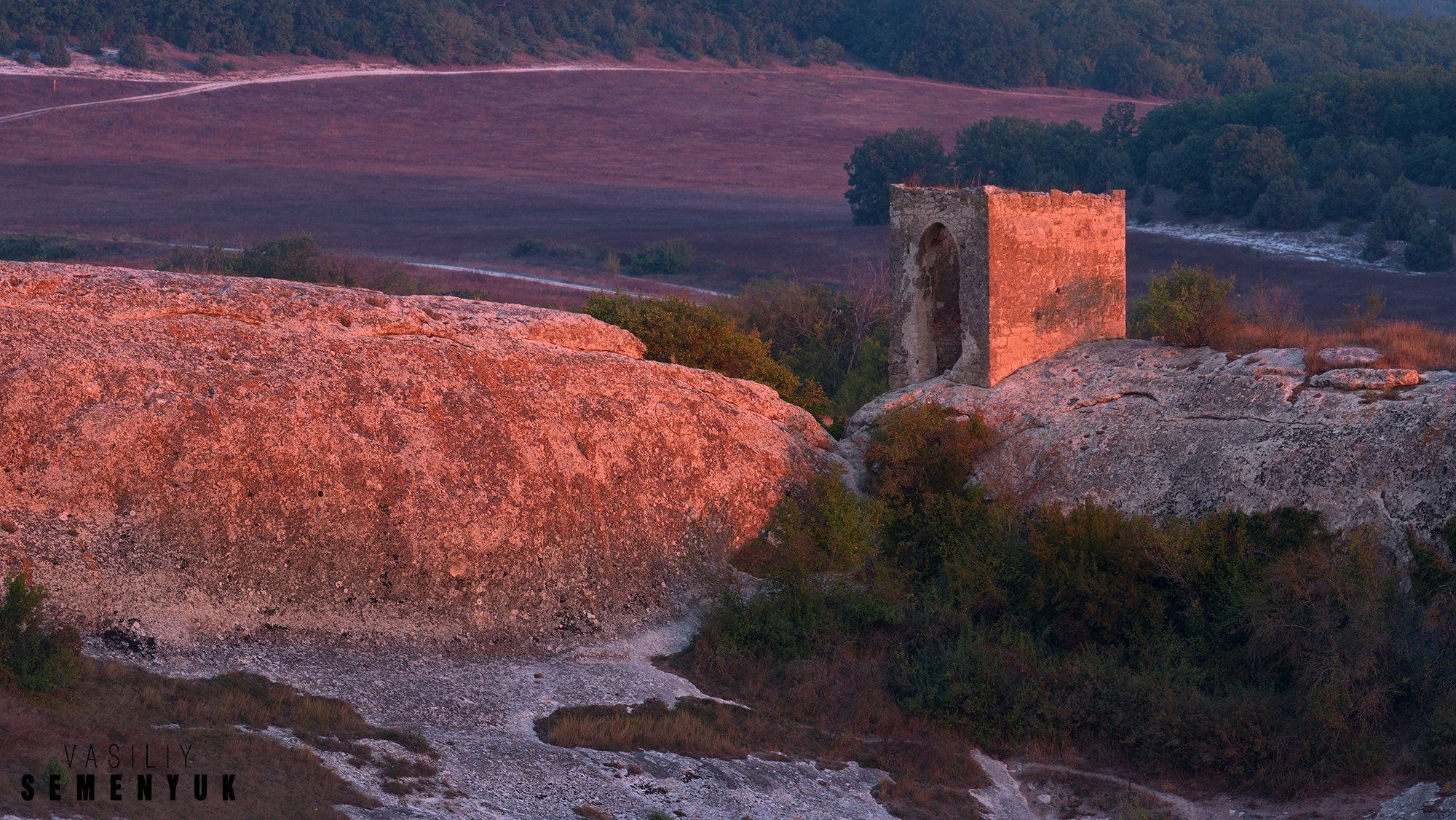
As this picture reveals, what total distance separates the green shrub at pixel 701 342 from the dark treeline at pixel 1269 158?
94.1 feet

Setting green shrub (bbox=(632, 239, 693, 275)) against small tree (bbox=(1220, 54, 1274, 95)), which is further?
small tree (bbox=(1220, 54, 1274, 95))

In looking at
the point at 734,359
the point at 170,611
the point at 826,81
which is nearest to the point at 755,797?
the point at 170,611

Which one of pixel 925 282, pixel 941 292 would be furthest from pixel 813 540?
pixel 941 292

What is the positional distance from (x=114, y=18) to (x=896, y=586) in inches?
2190

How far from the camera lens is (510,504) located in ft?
45.8

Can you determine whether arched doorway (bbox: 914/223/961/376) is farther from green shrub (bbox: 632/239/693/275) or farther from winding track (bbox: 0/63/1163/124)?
winding track (bbox: 0/63/1163/124)

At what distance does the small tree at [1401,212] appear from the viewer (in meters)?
42.5

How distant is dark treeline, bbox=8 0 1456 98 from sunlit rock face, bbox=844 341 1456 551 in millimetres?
53298

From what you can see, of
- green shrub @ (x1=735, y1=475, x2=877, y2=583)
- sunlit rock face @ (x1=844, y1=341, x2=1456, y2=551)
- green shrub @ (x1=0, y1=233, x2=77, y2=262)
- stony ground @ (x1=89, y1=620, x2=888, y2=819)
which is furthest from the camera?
green shrub @ (x1=0, y1=233, x2=77, y2=262)

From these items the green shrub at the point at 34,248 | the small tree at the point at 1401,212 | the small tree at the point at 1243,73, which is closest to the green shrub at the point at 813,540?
the green shrub at the point at 34,248

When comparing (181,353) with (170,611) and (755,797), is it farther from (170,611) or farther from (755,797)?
(755,797)

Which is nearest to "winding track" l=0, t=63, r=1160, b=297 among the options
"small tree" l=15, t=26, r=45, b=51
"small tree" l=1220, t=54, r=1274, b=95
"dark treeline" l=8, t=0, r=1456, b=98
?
"dark treeline" l=8, t=0, r=1456, b=98

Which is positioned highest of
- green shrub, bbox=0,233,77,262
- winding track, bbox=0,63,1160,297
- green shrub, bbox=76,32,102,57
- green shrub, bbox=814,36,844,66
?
green shrub, bbox=814,36,844,66

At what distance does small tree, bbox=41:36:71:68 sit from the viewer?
55.0 metres
